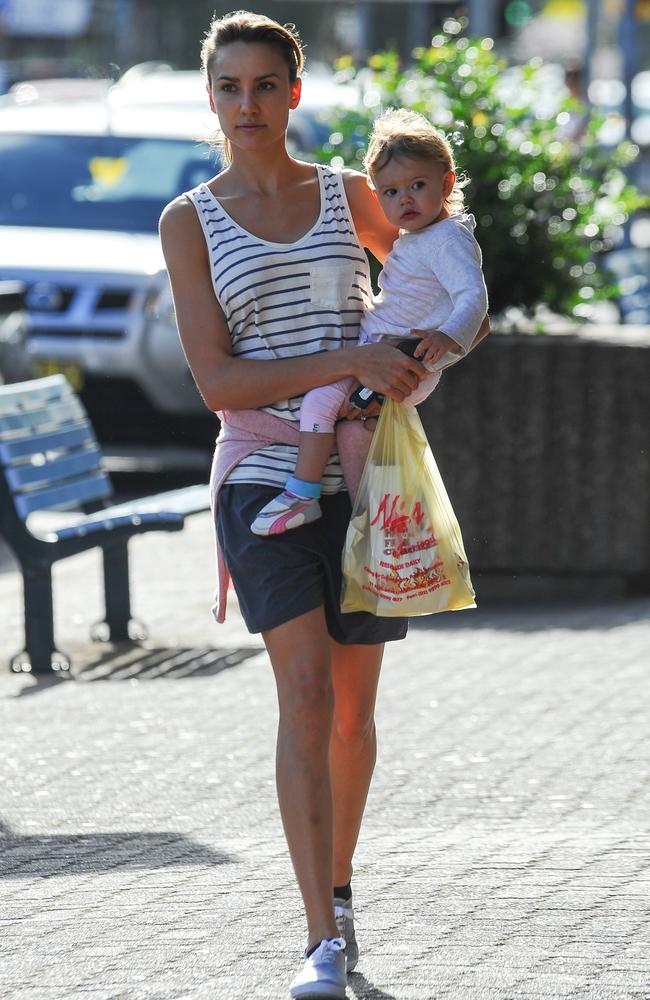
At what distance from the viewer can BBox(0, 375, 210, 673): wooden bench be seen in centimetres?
686

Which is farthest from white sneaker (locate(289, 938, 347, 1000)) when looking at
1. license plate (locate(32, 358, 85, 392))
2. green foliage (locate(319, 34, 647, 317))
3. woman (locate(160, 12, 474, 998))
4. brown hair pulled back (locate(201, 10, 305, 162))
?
license plate (locate(32, 358, 85, 392))

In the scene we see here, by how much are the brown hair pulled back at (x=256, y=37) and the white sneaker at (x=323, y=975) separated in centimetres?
174

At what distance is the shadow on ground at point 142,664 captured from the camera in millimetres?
6844

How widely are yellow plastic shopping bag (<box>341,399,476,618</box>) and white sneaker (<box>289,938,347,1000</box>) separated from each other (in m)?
0.65

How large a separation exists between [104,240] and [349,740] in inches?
311

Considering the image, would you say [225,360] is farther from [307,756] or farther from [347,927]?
[347,927]

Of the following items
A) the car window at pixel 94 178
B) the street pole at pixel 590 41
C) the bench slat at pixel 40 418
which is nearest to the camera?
the bench slat at pixel 40 418

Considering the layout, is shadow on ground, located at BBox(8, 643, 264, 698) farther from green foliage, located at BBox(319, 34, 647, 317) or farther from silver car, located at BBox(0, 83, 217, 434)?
silver car, located at BBox(0, 83, 217, 434)

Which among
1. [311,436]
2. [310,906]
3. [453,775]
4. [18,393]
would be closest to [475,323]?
[311,436]

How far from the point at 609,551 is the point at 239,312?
4488 millimetres

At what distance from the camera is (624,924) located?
399 cm

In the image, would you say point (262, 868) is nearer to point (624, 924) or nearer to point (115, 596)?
point (624, 924)

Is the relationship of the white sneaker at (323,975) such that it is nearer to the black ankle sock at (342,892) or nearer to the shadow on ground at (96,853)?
the black ankle sock at (342,892)

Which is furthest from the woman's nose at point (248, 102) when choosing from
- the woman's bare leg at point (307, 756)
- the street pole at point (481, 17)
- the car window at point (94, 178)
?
the street pole at point (481, 17)
